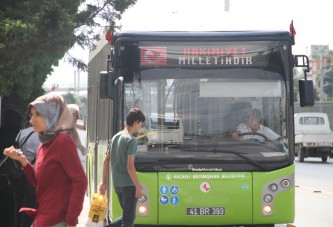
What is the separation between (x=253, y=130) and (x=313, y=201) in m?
7.61

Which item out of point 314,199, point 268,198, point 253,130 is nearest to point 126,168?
point 253,130

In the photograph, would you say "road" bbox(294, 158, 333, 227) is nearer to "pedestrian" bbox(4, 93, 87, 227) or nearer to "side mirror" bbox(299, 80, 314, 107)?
"side mirror" bbox(299, 80, 314, 107)

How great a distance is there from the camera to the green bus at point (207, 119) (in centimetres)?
871

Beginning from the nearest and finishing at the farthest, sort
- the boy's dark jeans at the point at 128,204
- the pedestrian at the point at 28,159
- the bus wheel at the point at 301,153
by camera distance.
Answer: the pedestrian at the point at 28,159 → the boy's dark jeans at the point at 128,204 → the bus wheel at the point at 301,153

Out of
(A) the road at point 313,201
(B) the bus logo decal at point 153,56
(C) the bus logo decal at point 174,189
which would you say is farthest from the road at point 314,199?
(B) the bus logo decal at point 153,56

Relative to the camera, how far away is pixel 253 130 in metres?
8.80

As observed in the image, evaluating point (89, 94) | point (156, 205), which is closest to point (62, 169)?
point (156, 205)

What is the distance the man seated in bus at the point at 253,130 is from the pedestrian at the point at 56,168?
14.6ft

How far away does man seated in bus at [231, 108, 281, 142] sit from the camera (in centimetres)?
879

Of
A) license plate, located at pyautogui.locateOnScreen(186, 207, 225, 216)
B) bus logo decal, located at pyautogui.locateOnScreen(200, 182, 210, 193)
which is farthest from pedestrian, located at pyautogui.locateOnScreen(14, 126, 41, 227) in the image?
bus logo decal, located at pyautogui.locateOnScreen(200, 182, 210, 193)

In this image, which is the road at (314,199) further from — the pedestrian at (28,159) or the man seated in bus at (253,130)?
the pedestrian at (28,159)

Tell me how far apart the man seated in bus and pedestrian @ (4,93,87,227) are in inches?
175

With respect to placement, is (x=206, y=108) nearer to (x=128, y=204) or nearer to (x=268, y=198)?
(x=268, y=198)

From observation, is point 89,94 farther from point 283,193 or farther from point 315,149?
point 315,149
